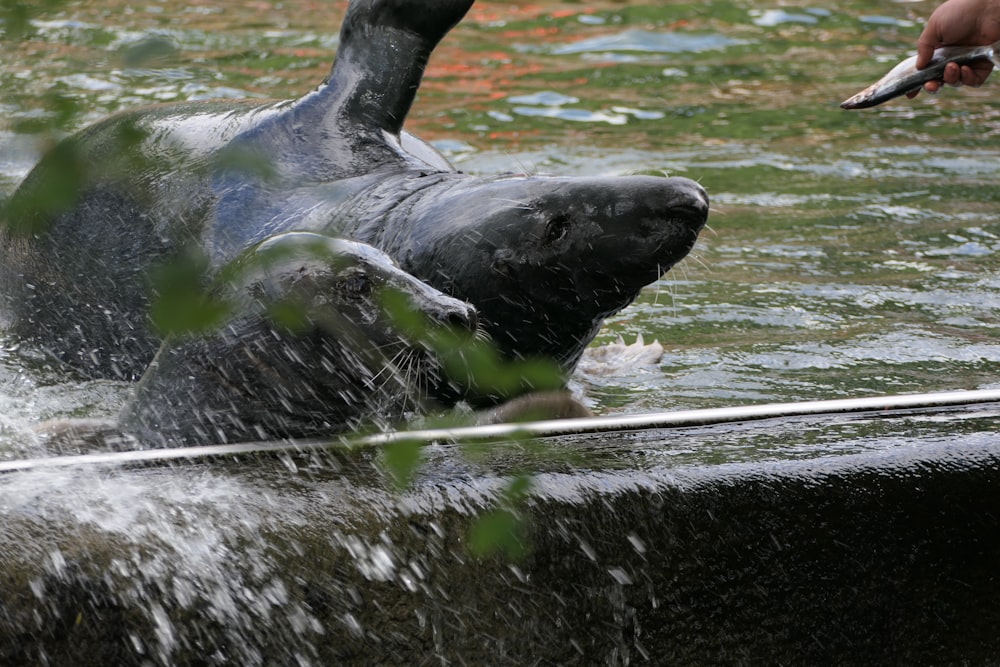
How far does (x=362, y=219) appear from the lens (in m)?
4.17

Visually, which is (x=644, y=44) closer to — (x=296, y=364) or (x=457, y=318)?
(x=296, y=364)

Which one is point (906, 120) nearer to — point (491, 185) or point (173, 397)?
point (491, 185)

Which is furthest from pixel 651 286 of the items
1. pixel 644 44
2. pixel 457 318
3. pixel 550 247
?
pixel 644 44

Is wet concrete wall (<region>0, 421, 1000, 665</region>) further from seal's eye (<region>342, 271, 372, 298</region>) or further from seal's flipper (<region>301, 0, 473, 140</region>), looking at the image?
seal's flipper (<region>301, 0, 473, 140</region>)

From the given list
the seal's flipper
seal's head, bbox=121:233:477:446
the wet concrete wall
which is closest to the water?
the wet concrete wall

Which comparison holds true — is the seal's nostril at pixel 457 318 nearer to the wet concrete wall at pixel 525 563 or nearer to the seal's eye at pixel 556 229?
the wet concrete wall at pixel 525 563

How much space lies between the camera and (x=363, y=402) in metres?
3.45

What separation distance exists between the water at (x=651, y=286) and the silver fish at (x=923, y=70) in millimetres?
772

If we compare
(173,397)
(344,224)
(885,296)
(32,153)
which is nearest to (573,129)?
(885,296)

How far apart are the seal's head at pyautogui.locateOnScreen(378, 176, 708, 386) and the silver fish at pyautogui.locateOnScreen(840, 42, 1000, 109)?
69 centimetres

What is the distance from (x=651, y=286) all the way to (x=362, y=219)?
2.27m

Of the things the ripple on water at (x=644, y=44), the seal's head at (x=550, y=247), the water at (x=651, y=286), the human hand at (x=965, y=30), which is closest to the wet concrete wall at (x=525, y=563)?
the water at (x=651, y=286)

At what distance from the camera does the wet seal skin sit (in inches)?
144

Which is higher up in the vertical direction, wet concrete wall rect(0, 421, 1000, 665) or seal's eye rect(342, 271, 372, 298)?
seal's eye rect(342, 271, 372, 298)
